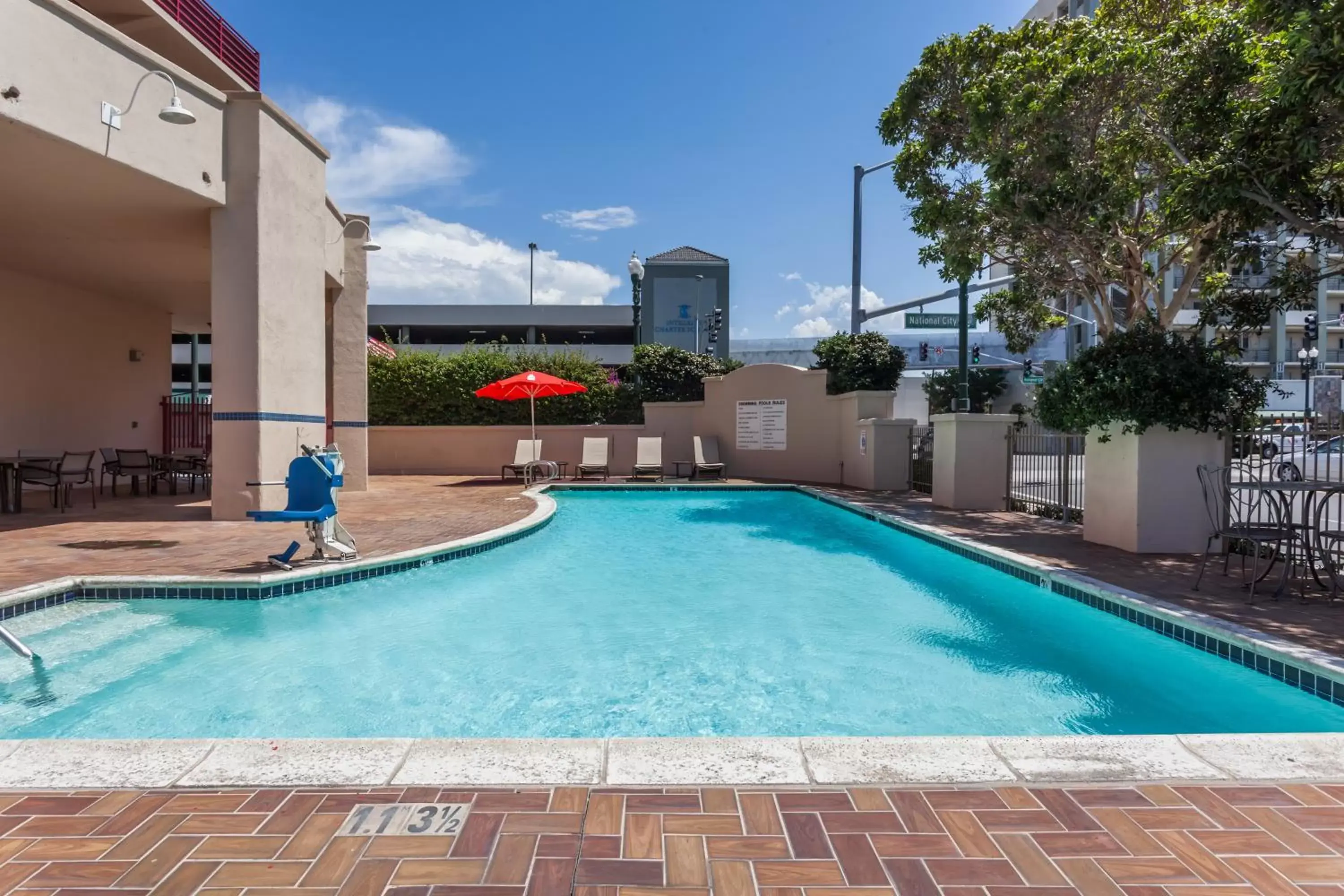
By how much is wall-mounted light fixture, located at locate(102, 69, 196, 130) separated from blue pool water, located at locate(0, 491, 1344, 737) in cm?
442

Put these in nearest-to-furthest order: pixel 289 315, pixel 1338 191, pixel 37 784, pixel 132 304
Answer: pixel 37 784 < pixel 1338 191 < pixel 289 315 < pixel 132 304

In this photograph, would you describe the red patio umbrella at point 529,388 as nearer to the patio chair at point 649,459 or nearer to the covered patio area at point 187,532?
the patio chair at point 649,459

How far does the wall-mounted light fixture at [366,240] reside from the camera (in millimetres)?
11281

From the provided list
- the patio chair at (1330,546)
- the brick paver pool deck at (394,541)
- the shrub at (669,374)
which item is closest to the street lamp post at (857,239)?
the shrub at (669,374)

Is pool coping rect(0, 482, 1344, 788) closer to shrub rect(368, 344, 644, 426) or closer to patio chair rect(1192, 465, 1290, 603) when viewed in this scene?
patio chair rect(1192, 465, 1290, 603)

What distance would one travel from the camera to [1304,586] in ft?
17.0

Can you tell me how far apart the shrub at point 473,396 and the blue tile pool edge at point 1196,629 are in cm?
1157

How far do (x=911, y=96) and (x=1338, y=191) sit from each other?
16.8 feet

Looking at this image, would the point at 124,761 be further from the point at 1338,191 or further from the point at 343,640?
the point at 1338,191

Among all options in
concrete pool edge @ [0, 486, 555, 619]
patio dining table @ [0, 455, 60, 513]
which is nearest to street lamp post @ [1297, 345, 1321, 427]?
concrete pool edge @ [0, 486, 555, 619]

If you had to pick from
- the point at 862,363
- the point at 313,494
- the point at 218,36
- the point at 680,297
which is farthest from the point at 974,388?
the point at 313,494

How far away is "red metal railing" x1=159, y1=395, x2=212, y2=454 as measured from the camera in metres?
15.2

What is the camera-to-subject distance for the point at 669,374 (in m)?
17.4

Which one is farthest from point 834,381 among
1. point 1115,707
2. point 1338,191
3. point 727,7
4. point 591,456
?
point 1115,707
